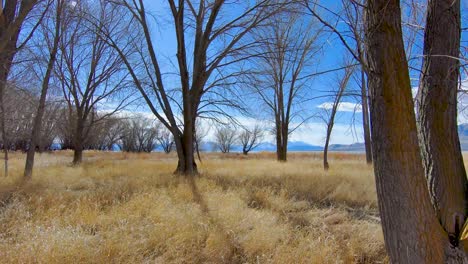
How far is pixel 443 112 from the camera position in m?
2.21

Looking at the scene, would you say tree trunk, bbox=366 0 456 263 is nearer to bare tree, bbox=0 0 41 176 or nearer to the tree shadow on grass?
the tree shadow on grass

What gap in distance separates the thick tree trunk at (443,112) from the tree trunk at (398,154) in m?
0.34

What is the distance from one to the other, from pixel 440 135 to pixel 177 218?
3248 mm

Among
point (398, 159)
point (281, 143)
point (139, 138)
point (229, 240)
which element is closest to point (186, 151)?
point (229, 240)

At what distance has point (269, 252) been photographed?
3117 mm

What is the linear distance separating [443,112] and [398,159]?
0.71 metres

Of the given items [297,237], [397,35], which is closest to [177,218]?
[297,237]

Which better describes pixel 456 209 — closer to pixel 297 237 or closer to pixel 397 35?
pixel 397 35

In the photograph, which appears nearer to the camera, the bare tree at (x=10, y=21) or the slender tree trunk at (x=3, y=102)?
the bare tree at (x=10, y=21)

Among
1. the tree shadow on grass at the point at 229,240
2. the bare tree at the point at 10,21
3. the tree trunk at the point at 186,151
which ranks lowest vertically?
the tree shadow on grass at the point at 229,240

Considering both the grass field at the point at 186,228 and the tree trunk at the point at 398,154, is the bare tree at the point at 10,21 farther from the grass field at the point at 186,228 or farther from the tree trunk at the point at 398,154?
the tree trunk at the point at 398,154

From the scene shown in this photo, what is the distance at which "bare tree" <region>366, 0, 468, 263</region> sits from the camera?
1947 mm

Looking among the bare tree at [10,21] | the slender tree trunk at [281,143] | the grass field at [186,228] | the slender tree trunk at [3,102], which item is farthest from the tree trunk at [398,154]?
the slender tree trunk at [281,143]

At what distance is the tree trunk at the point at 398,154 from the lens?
1947 millimetres
